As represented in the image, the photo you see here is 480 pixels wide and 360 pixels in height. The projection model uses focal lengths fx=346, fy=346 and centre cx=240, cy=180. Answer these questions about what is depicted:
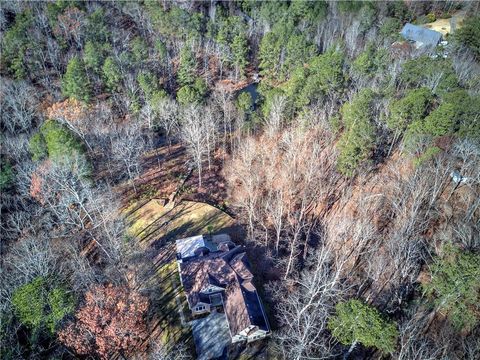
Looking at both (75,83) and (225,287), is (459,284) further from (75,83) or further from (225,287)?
(75,83)

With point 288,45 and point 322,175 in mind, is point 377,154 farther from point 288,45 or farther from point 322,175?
point 288,45

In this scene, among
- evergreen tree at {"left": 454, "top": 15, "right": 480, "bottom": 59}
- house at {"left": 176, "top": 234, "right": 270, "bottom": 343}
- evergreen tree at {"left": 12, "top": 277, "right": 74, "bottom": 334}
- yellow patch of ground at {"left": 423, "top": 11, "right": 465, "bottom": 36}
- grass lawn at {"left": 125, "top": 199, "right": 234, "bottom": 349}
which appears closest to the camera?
evergreen tree at {"left": 12, "top": 277, "right": 74, "bottom": 334}

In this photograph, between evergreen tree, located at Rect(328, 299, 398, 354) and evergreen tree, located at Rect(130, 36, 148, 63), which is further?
evergreen tree, located at Rect(130, 36, 148, 63)

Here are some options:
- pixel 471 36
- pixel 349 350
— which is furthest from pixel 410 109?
pixel 471 36

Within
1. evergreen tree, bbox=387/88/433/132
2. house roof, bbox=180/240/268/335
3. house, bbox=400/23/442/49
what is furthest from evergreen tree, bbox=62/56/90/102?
house, bbox=400/23/442/49

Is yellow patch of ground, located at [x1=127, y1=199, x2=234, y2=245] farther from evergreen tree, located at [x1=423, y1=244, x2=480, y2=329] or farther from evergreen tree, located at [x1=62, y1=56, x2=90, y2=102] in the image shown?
evergreen tree, located at [x1=62, y1=56, x2=90, y2=102]

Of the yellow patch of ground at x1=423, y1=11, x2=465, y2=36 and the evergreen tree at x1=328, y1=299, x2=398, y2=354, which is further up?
the yellow patch of ground at x1=423, y1=11, x2=465, y2=36

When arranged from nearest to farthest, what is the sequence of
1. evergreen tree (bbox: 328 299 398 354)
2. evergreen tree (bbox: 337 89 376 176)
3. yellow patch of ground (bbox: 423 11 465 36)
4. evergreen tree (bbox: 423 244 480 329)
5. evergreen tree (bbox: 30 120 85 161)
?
evergreen tree (bbox: 328 299 398 354) < evergreen tree (bbox: 423 244 480 329) < evergreen tree (bbox: 337 89 376 176) < evergreen tree (bbox: 30 120 85 161) < yellow patch of ground (bbox: 423 11 465 36)
